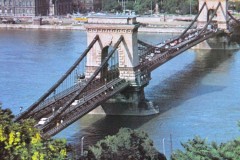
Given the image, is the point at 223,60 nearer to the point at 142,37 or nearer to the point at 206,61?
the point at 206,61

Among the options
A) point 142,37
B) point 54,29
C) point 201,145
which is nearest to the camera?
point 201,145

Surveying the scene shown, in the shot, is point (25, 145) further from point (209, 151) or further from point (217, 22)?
point (217, 22)

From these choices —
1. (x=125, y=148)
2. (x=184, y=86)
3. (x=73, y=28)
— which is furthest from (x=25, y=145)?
(x=73, y=28)

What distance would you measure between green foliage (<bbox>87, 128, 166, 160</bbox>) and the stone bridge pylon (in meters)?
8.70

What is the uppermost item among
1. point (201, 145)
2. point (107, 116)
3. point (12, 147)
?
point (12, 147)

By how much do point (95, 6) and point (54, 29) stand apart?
41.7 ft

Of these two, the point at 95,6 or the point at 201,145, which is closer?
the point at 201,145

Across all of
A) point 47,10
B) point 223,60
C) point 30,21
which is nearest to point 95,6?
point 47,10

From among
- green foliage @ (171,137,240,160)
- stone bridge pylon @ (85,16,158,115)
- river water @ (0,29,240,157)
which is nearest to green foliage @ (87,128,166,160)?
green foliage @ (171,137,240,160)

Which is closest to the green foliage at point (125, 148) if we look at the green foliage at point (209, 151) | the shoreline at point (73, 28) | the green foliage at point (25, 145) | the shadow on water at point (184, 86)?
the green foliage at point (209, 151)

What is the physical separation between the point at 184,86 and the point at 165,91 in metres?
1.83

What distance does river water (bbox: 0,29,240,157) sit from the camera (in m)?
19.6

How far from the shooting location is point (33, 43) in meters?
44.2

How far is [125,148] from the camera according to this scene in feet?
41.1
